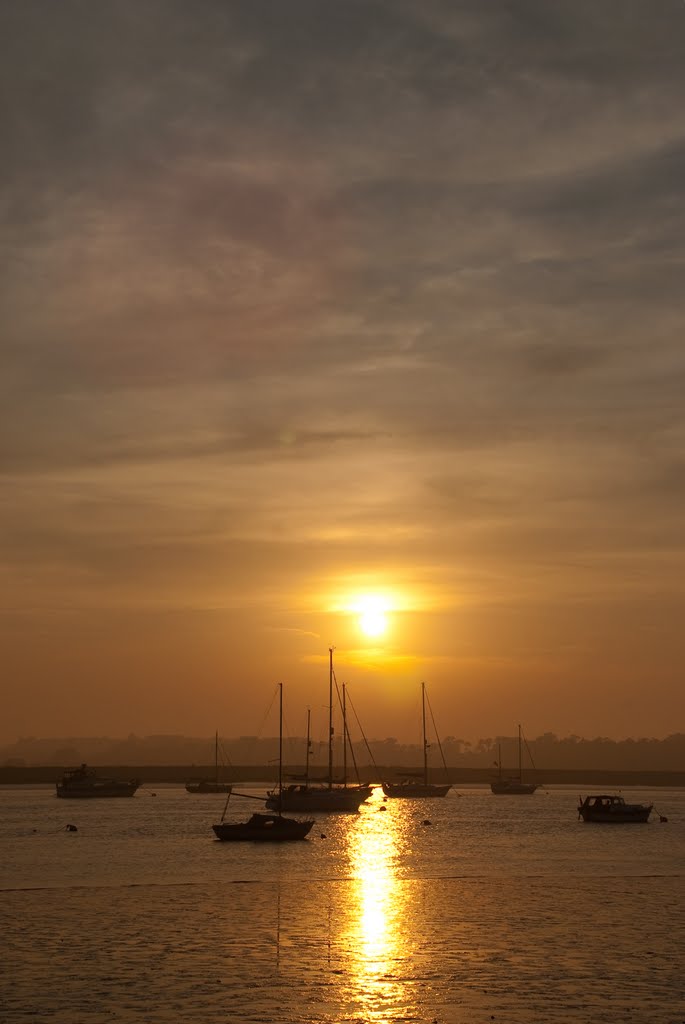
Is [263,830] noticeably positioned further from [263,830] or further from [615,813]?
[615,813]

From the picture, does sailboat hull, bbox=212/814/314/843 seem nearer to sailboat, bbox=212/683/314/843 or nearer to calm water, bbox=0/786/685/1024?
sailboat, bbox=212/683/314/843

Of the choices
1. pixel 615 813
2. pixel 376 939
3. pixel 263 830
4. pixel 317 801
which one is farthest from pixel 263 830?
pixel 376 939

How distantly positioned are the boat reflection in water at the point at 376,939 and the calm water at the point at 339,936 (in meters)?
0.14

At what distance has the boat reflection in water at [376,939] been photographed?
37.8 m

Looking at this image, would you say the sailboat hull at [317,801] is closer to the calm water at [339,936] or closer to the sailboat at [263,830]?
the sailboat at [263,830]

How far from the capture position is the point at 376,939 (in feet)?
171

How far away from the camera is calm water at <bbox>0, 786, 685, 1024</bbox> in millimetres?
37719

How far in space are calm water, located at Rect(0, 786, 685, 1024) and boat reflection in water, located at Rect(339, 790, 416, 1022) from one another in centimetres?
14

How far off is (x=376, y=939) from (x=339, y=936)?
5.55ft

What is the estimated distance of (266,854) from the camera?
10325 cm

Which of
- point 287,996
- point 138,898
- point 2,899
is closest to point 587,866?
point 138,898

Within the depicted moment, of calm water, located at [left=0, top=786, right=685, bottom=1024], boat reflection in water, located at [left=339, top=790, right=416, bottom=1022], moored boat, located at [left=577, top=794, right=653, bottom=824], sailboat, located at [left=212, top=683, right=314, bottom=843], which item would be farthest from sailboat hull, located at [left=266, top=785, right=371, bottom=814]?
boat reflection in water, located at [left=339, top=790, right=416, bottom=1022]

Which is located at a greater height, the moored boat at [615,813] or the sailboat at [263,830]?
the moored boat at [615,813]

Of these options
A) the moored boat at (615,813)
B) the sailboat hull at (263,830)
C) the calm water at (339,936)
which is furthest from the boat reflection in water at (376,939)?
the moored boat at (615,813)
